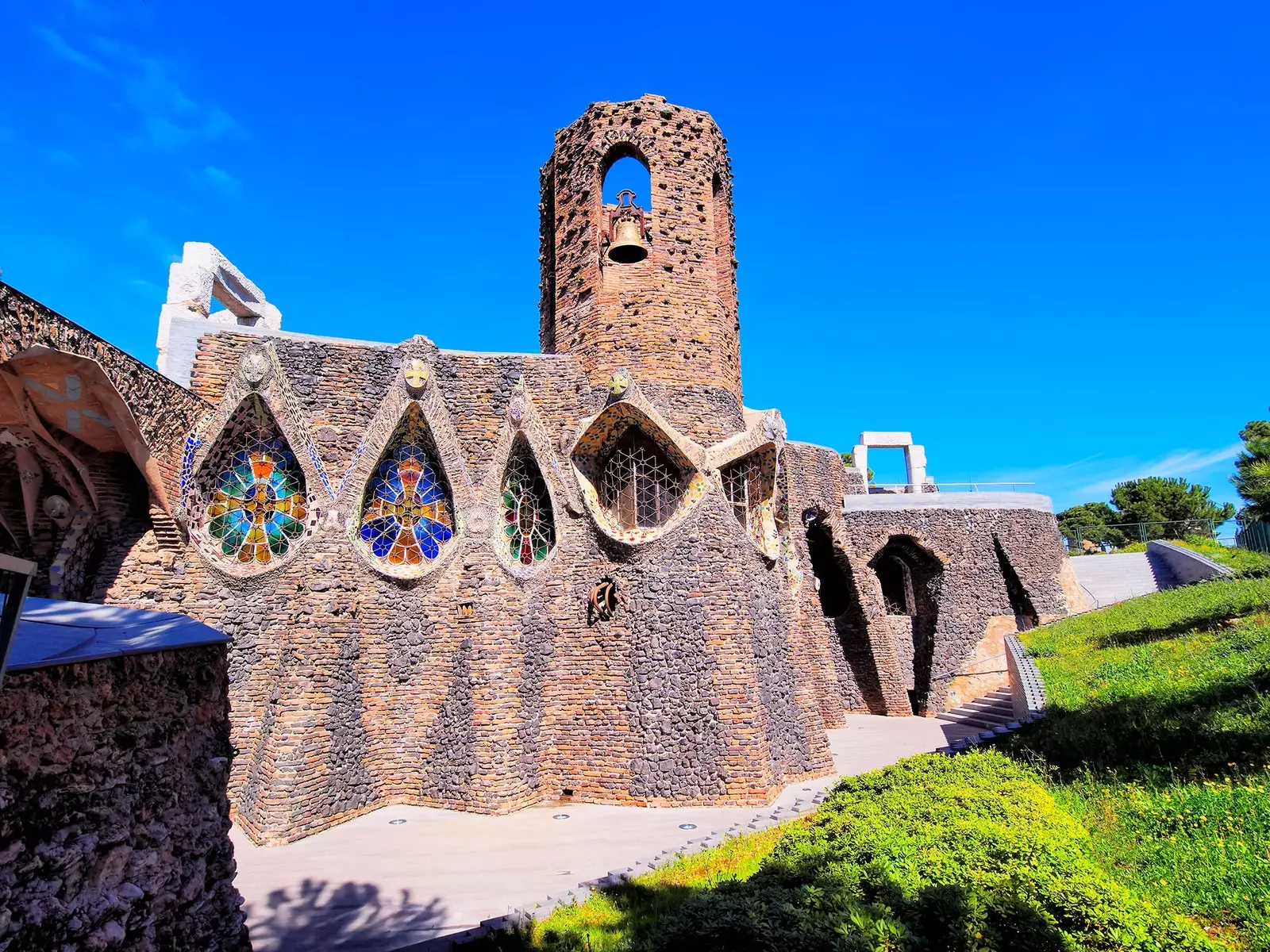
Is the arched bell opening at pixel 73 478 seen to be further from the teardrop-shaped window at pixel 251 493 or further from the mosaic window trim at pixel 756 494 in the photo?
the mosaic window trim at pixel 756 494

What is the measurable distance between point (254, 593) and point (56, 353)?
3.37m

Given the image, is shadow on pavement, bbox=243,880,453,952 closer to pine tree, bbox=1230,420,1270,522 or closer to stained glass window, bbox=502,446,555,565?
stained glass window, bbox=502,446,555,565

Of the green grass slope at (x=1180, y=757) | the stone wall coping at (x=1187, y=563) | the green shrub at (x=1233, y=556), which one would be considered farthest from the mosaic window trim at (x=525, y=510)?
the stone wall coping at (x=1187, y=563)

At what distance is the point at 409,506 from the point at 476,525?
1.02 m

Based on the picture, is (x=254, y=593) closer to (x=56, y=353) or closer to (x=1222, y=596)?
(x=56, y=353)

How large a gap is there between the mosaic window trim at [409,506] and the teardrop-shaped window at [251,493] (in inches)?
33.9

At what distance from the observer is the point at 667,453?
9.51 meters

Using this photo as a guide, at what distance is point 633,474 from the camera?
963 centimetres

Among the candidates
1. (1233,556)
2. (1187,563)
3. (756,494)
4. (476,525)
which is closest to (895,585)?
(1187,563)

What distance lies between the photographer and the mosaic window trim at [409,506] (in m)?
9.22

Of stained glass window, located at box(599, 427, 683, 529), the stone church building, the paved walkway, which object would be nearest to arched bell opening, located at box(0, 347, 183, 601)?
the stone church building

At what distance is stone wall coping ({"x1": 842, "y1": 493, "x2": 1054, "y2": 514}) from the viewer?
16703mm

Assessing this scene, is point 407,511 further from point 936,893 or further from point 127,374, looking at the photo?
point 936,893

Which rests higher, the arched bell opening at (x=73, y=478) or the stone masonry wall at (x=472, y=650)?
the arched bell opening at (x=73, y=478)
